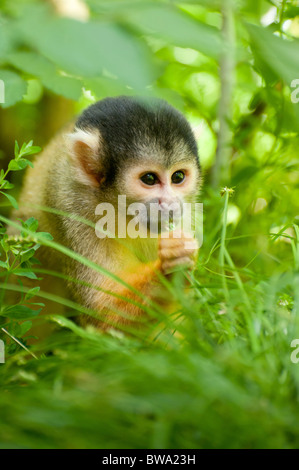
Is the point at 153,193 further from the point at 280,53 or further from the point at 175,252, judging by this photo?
the point at 280,53

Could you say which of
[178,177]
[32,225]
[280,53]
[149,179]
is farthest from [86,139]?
[280,53]

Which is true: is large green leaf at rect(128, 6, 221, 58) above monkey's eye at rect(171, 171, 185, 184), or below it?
below

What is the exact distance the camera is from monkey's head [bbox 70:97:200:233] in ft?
11.0

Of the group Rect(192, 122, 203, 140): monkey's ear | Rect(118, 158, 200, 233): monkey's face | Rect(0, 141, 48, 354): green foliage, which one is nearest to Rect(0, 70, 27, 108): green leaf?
Rect(0, 141, 48, 354): green foliage

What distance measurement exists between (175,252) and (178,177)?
0.83m

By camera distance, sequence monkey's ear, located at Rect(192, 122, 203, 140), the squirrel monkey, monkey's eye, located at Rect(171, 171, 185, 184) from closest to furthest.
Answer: the squirrel monkey < monkey's eye, located at Rect(171, 171, 185, 184) < monkey's ear, located at Rect(192, 122, 203, 140)

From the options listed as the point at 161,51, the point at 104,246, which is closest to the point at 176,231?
the point at 104,246

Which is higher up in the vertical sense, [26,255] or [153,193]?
[153,193]

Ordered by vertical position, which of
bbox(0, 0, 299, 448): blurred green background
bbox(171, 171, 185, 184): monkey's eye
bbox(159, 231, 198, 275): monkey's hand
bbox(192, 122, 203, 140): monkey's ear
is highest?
bbox(192, 122, 203, 140): monkey's ear

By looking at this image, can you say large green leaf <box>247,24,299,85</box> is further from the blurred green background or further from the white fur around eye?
the white fur around eye

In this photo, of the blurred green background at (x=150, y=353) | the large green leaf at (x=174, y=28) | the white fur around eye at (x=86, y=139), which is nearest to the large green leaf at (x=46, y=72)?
the blurred green background at (x=150, y=353)

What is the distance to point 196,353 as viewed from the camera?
5.95 feet

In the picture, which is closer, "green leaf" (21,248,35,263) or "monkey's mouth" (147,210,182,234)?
"green leaf" (21,248,35,263)

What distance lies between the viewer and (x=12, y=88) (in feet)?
8.43
